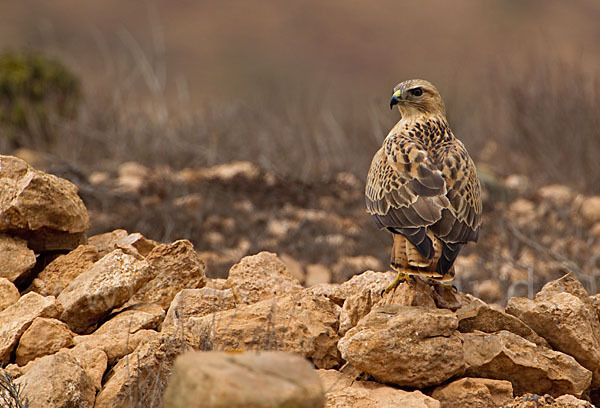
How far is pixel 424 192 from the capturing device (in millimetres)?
4500

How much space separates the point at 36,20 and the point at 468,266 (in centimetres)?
3114

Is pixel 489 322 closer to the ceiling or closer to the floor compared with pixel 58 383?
closer to the ceiling

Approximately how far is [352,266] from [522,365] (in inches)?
164

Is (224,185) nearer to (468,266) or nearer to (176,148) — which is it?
(176,148)

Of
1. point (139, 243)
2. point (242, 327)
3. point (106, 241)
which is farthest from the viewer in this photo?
point (106, 241)

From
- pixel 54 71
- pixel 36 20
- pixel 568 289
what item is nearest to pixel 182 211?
pixel 54 71

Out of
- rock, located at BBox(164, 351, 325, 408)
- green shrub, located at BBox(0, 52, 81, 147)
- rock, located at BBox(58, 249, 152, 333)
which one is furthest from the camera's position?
green shrub, located at BBox(0, 52, 81, 147)

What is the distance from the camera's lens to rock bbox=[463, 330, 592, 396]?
4.29 metres

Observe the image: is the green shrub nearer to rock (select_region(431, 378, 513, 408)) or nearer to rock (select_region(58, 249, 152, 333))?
rock (select_region(58, 249, 152, 333))

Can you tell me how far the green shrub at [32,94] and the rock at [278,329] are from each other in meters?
8.39

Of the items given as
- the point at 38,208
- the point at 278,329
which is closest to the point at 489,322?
the point at 278,329

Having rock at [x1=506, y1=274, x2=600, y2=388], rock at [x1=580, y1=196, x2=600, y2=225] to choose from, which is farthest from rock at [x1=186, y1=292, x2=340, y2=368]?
rock at [x1=580, y1=196, x2=600, y2=225]

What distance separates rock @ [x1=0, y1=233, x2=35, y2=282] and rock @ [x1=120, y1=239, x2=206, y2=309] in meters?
0.69

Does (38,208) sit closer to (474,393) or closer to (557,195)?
(474,393)
